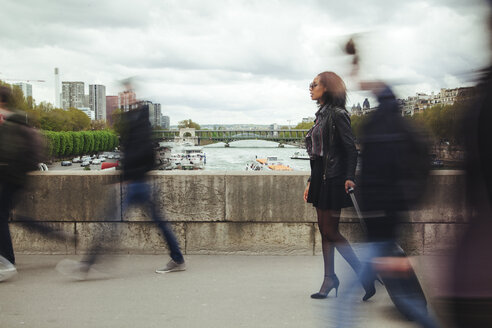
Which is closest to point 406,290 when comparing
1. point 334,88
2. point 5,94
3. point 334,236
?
point 334,236

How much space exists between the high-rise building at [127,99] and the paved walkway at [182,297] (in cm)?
147

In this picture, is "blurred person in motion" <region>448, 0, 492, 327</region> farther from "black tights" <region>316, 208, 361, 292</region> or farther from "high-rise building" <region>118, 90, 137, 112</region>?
"high-rise building" <region>118, 90, 137, 112</region>

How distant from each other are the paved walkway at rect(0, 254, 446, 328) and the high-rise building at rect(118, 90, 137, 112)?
147 centimetres

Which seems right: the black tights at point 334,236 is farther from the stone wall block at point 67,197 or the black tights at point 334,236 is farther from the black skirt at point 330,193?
the stone wall block at point 67,197

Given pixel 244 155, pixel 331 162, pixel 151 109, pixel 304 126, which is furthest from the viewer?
pixel 244 155

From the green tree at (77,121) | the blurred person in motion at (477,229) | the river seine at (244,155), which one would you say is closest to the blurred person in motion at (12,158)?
the blurred person in motion at (477,229)

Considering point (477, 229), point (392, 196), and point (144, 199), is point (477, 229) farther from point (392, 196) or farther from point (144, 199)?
point (144, 199)

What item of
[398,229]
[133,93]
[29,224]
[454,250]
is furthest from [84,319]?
[454,250]

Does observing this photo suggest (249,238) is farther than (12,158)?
Yes

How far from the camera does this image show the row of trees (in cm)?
10141

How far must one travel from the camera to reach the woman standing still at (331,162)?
3.58 meters

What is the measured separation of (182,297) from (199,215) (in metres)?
1.47

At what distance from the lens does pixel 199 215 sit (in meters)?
5.45

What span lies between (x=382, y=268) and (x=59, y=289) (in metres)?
2.70
